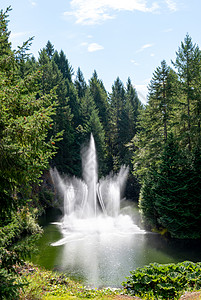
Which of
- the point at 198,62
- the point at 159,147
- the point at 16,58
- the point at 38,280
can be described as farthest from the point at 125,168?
the point at 16,58

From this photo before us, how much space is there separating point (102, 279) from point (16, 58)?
30.7 ft

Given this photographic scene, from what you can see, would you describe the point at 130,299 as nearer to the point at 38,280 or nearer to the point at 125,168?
the point at 38,280

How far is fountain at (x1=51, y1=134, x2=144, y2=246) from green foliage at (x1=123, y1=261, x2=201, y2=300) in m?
7.93

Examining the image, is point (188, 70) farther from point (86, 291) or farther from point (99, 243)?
point (86, 291)

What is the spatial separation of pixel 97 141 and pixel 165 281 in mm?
27346

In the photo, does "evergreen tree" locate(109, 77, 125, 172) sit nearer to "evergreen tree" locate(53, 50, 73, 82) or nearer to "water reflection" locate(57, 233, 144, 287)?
"evergreen tree" locate(53, 50, 73, 82)

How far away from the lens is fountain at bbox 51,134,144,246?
63.2 ft

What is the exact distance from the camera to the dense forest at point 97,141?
5.69 m

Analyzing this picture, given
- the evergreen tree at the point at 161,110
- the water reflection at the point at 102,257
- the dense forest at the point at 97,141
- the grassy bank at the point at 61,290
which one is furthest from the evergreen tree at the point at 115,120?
the grassy bank at the point at 61,290

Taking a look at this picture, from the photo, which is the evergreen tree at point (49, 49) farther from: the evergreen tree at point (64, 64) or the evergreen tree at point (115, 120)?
the evergreen tree at point (115, 120)

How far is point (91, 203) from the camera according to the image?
1095 inches

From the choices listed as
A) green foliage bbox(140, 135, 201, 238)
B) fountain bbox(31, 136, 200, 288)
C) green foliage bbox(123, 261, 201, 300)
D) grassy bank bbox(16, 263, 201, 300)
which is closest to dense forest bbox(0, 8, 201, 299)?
green foliage bbox(140, 135, 201, 238)

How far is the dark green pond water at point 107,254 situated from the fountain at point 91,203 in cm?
102

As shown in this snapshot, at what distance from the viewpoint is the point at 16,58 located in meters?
6.51
